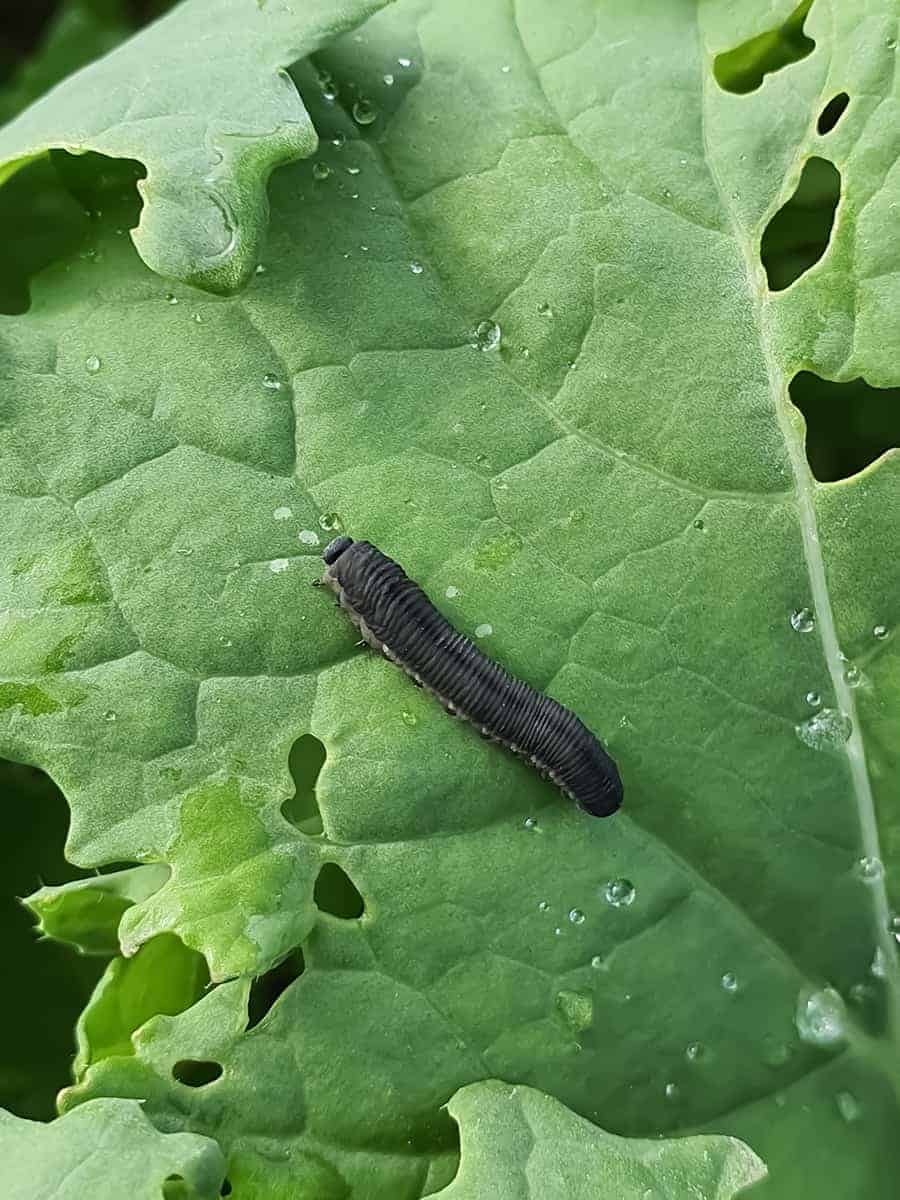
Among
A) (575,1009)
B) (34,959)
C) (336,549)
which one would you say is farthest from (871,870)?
(34,959)

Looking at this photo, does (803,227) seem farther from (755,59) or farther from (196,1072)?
(196,1072)

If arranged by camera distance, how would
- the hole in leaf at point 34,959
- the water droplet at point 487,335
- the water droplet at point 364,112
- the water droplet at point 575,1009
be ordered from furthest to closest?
the hole in leaf at point 34,959 → the water droplet at point 364,112 → the water droplet at point 487,335 → the water droplet at point 575,1009

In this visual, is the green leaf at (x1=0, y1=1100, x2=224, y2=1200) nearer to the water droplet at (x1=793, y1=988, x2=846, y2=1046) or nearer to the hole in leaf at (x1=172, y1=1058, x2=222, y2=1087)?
the hole in leaf at (x1=172, y1=1058, x2=222, y2=1087)

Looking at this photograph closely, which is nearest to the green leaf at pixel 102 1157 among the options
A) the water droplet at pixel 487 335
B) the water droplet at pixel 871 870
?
the water droplet at pixel 871 870

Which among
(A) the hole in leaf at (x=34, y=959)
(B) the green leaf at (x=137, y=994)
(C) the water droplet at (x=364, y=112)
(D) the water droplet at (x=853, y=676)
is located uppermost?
(C) the water droplet at (x=364, y=112)

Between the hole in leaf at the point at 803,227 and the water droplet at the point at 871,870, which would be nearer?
the water droplet at the point at 871,870

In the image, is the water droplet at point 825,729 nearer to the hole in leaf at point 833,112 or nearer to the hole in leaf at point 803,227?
the hole in leaf at point 803,227

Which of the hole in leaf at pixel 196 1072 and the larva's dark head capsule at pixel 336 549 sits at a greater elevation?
the larva's dark head capsule at pixel 336 549
